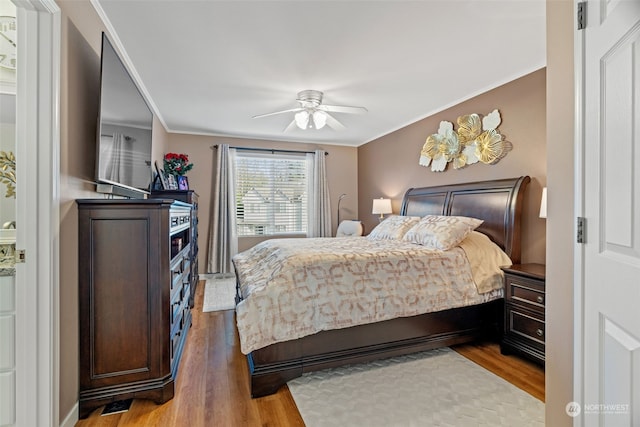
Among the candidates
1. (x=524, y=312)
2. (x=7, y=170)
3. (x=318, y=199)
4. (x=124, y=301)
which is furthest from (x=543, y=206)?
(x=318, y=199)

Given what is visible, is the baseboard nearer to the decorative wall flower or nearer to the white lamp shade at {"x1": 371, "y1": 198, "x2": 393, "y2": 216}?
A: the decorative wall flower

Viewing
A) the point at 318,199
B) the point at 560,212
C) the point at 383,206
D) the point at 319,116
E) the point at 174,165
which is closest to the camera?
the point at 560,212

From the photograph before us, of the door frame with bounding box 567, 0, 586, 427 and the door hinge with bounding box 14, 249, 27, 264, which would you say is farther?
the door hinge with bounding box 14, 249, 27, 264

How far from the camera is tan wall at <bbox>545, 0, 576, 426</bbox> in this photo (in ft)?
3.88

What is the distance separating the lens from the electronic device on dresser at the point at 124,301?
1.72 metres

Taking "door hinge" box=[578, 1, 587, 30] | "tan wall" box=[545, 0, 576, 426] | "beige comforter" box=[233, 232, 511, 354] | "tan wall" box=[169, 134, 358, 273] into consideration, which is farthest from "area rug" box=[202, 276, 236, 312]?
"door hinge" box=[578, 1, 587, 30]

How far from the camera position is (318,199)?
580cm

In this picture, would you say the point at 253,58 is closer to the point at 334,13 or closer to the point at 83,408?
the point at 334,13

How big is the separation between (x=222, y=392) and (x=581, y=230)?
7.10 feet

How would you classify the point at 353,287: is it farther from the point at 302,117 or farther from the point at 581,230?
the point at 302,117

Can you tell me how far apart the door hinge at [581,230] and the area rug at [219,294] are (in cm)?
344

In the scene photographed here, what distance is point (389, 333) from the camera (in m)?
2.35

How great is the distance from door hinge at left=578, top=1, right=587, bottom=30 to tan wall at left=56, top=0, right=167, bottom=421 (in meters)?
2.33

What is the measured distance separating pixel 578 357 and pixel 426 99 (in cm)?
323
